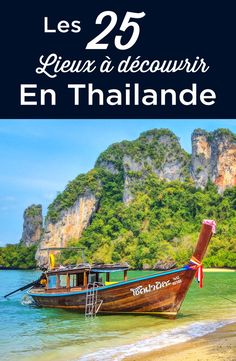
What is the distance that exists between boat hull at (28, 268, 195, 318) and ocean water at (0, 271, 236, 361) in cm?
37

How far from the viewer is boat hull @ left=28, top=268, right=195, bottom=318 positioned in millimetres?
16266

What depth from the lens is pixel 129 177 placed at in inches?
3760

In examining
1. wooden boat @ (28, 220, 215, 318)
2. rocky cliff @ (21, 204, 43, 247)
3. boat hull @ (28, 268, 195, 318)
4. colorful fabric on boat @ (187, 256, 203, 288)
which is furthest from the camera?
rocky cliff @ (21, 204, 43, 247)

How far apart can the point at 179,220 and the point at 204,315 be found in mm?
68701

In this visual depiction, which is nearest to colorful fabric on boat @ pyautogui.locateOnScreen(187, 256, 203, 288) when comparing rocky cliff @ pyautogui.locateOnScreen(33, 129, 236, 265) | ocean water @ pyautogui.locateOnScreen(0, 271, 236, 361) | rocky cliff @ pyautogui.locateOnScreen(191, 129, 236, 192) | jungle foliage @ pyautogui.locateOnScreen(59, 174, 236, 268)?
ocean water @ pyautogui.locateOnScreen(0, 271, 236, 361)

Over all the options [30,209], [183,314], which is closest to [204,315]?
[183,314]

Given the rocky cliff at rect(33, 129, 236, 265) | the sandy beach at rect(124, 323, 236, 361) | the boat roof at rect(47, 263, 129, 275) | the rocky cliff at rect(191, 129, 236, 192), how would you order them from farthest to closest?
the rocky cliff at rect(33, 129, 236, 265) < the rocky cliff at rect(191, 129, 236, 192) < the boat roof at rect(47, 263, 129, 275) < the sandy beach at rect(124, 323, 236, 361)

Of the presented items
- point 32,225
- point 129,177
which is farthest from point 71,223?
point 32,225

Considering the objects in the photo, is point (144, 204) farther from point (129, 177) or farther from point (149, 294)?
point (149, 294)

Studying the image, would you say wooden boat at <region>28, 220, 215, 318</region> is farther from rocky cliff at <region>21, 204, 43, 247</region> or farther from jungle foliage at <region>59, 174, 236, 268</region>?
rocky cliff at <region>21, 204, 43, 247</region>

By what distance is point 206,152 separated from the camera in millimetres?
90625

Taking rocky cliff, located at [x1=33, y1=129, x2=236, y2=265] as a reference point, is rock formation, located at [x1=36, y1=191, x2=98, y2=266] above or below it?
below

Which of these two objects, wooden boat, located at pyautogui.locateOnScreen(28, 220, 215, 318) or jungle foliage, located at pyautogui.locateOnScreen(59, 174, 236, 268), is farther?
jungle foliage, located at pyautogui.locateOnScreen(59, 174, 236, 268)

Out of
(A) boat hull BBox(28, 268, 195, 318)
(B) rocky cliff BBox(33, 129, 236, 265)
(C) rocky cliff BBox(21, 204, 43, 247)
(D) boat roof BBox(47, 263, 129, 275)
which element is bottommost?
(A) boat hull BBox(28, 268, 195, 318)
